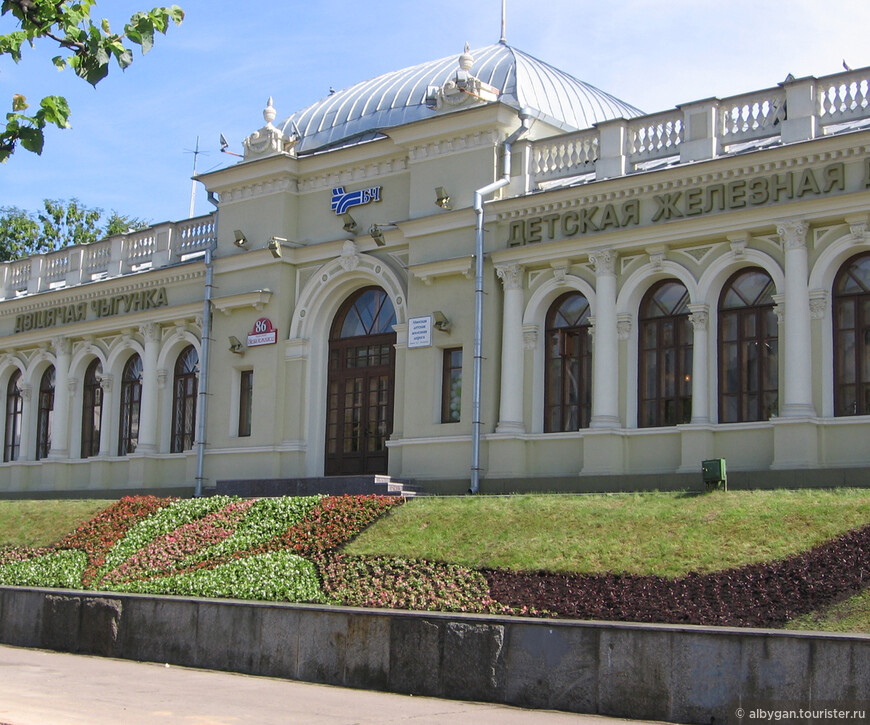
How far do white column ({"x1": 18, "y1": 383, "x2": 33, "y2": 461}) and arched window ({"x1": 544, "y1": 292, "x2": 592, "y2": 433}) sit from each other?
16.3 metres

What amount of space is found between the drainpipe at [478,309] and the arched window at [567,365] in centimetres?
129

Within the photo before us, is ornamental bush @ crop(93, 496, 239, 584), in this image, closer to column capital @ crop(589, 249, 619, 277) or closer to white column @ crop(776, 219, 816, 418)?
column capital @ crop(589, 249, 619, 277)

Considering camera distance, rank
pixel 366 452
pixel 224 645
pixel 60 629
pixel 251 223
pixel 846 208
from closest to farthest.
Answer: pixel 224 645, pixel 60 629, pixel 846 208, pixel 366 452, pixel 251 223

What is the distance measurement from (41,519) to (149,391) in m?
5.46

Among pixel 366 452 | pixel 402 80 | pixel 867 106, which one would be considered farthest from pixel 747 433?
pixel 402 80

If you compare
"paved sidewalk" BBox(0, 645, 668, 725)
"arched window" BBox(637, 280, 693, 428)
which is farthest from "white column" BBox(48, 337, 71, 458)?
"paved sidewalk" BBox(0, 645, 668, 725)

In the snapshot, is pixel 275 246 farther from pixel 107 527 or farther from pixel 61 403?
pixel 61 403

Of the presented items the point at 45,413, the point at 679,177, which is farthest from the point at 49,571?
the point at 45,413

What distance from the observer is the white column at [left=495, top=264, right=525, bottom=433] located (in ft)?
73.9

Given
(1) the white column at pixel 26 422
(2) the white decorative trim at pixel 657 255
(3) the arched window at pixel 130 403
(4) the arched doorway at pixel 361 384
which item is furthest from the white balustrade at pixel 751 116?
(1) the white column at pixel 26 422

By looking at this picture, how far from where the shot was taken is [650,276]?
70.5 feet

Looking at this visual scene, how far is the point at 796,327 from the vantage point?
63.8 feet

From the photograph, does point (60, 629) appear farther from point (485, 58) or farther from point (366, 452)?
point (485, 58)

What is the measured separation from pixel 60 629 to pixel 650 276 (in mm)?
11417
